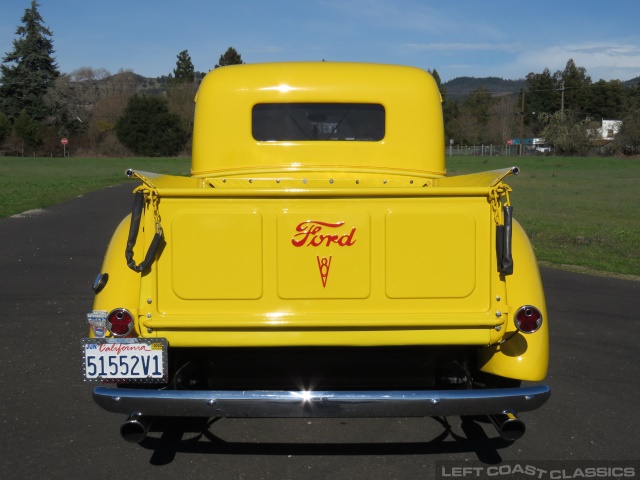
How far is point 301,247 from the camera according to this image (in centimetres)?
378

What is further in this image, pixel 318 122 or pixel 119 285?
pixel 318 122

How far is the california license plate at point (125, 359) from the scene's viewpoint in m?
3.71

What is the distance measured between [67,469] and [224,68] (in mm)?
3771

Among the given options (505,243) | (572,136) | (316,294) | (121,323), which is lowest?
(121,323)

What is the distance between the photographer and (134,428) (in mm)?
3729

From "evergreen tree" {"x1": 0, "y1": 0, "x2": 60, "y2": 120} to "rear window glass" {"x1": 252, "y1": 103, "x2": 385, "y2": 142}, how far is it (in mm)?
85294

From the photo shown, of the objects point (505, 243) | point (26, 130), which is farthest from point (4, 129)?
point (505, 243)

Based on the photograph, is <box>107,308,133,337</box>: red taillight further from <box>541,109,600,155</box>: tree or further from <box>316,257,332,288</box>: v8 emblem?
<box>541,109,600,155</box>: tree

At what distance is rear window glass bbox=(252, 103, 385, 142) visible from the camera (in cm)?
618

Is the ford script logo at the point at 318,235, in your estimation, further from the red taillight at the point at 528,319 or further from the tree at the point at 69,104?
the tree at the point at 69,104

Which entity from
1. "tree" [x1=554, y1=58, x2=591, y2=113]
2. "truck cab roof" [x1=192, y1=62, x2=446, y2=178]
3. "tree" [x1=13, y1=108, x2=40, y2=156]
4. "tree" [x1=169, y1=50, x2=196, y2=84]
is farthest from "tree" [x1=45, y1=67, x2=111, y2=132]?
"truck cab roof" [x1=192, y1=62, x2=446, y2=178]

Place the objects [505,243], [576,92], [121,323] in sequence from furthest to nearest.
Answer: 1. [576,92]
2. [121,323]
3. [505,243]

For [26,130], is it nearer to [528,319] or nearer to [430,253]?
[430,253]

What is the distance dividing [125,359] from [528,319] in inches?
81.0
